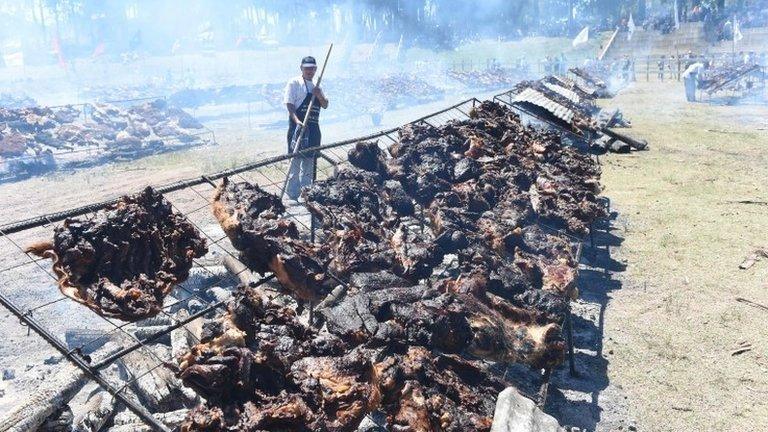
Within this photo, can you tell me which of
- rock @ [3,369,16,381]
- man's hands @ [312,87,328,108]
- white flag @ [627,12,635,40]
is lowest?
rock @ [3,369,16,381]

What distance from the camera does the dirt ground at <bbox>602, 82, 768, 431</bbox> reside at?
6785 millimetres

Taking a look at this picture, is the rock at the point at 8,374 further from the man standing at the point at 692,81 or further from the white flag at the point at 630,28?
the white flag at the point at 630,28

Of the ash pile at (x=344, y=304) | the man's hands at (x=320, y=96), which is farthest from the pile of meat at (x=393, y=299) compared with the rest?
the man's hands at (x=320, y=96)

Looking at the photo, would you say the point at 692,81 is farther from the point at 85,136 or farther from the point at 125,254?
the point at 125,254

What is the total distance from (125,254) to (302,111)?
821 centimetres

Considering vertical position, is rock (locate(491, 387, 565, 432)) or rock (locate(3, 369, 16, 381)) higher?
rock (locate(491, 387, 565, 432))

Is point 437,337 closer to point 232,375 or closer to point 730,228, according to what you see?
point 232,375

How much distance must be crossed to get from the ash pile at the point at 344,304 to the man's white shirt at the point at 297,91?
4253 millimetres

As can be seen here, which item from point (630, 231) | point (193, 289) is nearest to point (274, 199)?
point (193, 289)

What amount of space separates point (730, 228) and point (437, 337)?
996cm

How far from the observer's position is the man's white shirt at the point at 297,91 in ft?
42.0

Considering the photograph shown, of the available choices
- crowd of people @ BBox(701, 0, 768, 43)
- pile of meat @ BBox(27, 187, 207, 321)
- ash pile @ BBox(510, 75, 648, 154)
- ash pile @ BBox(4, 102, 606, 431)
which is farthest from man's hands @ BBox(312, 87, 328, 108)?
crowd of people @ BBox(701, 0, 768, 43)

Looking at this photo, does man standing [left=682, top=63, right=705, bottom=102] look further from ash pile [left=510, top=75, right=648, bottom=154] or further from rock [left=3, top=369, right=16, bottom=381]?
rock [left=3, top=369, right=16, bottom=381]

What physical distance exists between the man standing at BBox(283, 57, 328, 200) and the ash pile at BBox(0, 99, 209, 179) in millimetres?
12466
